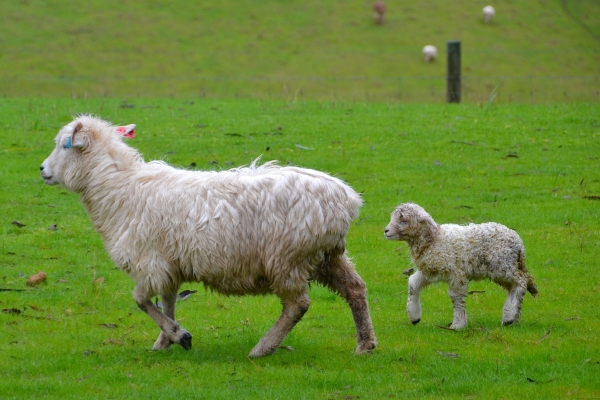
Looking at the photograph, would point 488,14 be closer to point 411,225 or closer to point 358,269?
point 358,269

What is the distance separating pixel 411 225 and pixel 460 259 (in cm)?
58

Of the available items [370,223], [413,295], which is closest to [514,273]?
[413,295]

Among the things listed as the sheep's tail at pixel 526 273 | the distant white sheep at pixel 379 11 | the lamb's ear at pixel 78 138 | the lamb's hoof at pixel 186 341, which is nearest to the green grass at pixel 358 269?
the lamb's hoof at pixel 186 341

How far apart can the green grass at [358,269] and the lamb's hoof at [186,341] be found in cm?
6

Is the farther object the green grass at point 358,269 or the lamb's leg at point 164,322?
the lamb's leg at point 164,322

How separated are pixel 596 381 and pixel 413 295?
2.23 m

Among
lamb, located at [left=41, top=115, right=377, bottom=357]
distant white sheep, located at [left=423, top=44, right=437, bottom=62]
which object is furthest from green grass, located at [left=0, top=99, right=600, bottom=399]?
distant white sheep, located at [left=423, top=44, right=437, bottom=62]

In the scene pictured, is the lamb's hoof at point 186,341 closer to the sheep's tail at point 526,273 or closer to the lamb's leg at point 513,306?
the lamb's leg at point 513,306

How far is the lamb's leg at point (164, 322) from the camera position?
7.39m

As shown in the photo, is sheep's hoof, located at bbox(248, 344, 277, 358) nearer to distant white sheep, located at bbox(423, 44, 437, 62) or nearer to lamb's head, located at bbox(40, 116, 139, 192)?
lamb's head, located at bbox(40, 116, 139, 192)

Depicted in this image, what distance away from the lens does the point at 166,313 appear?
7840 mm

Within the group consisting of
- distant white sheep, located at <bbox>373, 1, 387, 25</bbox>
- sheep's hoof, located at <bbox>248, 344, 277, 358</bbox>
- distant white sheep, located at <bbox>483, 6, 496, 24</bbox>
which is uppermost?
sheep's hoof, located at <bbox>248, 344, 277, 358</bbox>

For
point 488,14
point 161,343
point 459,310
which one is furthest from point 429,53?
point 161,343

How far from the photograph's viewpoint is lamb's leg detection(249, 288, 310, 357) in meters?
7.28
